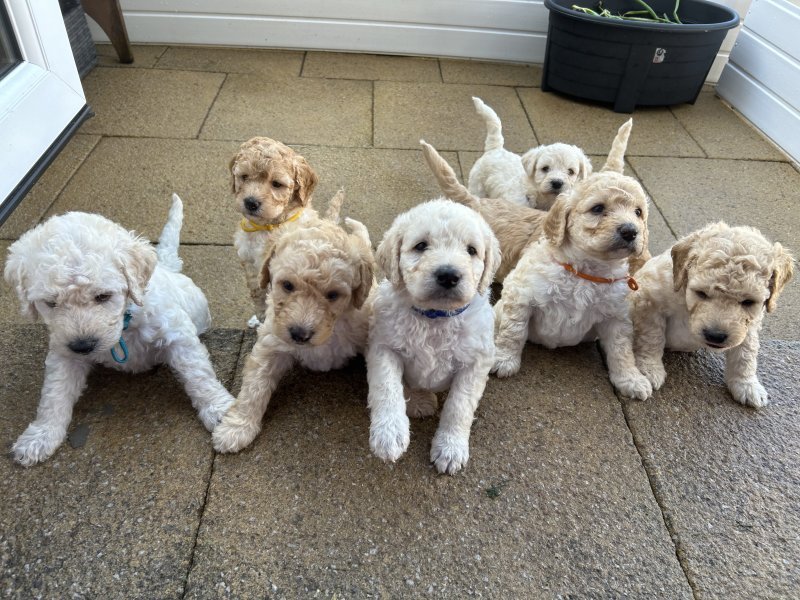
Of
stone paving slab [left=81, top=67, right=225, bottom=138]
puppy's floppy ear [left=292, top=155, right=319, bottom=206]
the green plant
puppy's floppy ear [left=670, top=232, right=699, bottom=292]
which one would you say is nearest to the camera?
puppy's floppy ear [left=670, top=232, right=699, bottom=292]

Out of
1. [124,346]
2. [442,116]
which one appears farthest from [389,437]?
[442,116]

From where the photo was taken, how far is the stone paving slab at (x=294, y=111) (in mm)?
5789

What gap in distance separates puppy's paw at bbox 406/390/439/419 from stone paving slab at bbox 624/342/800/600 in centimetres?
111

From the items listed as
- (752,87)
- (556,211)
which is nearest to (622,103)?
(752,87)

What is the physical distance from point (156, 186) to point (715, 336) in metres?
4.56

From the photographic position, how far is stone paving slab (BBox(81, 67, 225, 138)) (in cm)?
571

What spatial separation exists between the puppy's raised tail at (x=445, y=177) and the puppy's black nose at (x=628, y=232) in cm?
131

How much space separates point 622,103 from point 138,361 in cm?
622

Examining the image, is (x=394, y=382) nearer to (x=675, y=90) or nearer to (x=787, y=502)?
(x=787, y=502)

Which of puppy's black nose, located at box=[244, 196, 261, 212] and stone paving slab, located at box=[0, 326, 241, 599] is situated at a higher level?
puppy's black nose, located at box=[244, 196, 261, 212]

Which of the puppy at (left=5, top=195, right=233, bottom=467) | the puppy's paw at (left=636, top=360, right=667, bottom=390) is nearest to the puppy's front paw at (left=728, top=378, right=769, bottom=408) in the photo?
the puppy's paw at (left=636, top=360, right=667, bottom=390)

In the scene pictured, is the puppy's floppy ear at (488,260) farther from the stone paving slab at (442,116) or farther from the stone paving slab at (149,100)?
the stone paving slab at (149,100)

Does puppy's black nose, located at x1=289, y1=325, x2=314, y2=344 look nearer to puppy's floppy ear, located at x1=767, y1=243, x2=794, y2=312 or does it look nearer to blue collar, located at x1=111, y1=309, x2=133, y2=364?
blue collar, located at x1=111, y1=309, x2=133, y2=364

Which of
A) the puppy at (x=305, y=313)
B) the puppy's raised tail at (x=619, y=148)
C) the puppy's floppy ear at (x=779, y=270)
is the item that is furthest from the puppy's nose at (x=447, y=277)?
the puppy's raised tail at (x=619, y=148)
